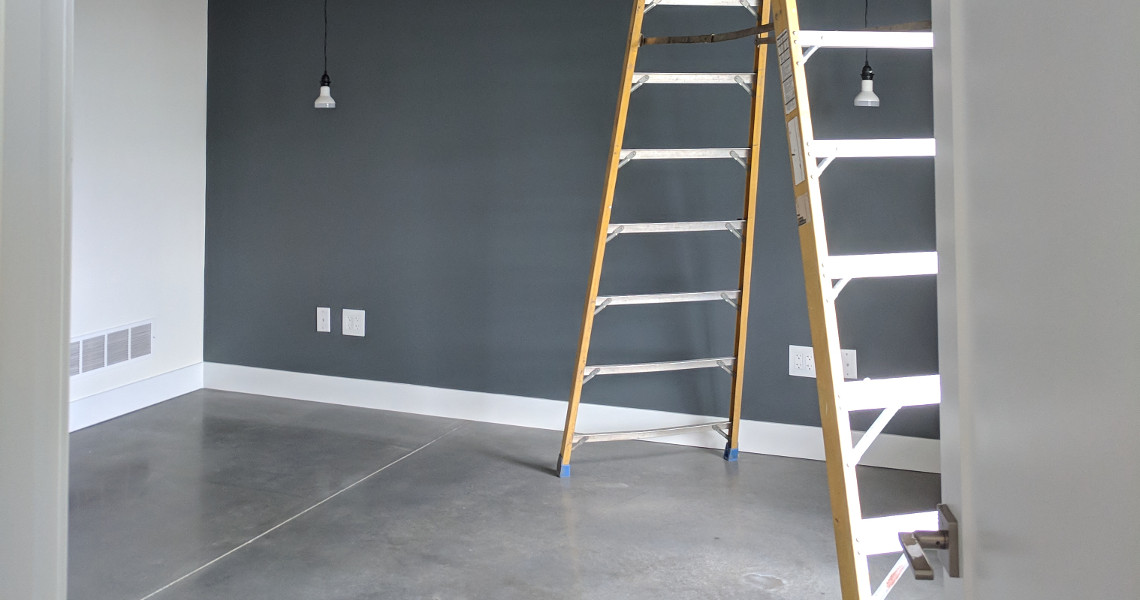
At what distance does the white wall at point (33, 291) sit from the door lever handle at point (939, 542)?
730 mm

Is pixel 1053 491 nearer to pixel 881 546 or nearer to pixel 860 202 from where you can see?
pixel 881 546

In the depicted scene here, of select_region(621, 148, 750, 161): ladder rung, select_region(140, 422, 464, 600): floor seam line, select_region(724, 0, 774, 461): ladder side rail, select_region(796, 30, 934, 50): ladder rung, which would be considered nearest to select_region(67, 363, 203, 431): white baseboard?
select_region(140, 422, 464, 600): floor seam line

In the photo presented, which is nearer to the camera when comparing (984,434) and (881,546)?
(984,434)

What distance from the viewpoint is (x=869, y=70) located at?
3.43 metres

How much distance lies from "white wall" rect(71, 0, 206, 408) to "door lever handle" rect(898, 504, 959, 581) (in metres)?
4.05

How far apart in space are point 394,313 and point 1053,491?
410 cm

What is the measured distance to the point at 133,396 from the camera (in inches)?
175

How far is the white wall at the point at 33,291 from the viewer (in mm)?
583

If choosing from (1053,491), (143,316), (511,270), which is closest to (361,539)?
(511,270)

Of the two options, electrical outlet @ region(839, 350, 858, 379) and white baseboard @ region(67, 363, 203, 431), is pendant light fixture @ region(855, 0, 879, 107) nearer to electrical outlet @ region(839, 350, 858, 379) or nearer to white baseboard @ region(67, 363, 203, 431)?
electrical outlet @ region(839, 350, 858, 379)

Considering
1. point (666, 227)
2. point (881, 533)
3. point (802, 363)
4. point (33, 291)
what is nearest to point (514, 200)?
point (666, 227)

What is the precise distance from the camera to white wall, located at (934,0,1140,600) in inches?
20.7

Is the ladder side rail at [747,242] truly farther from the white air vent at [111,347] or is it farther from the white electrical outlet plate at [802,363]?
the white air vent at [111,347]

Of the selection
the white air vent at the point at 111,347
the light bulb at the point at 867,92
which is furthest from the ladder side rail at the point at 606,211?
the white air vent at the point at 111,347
